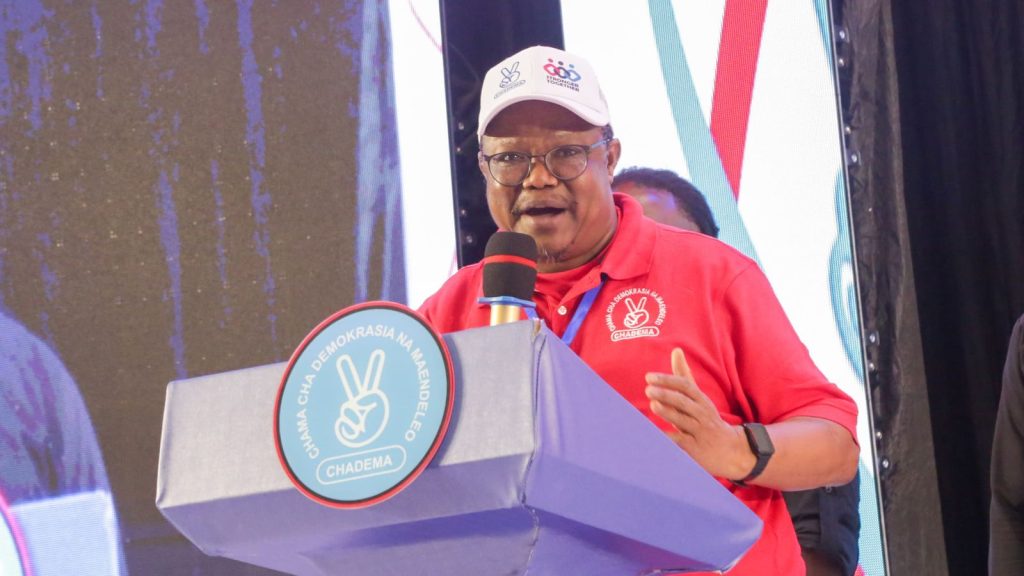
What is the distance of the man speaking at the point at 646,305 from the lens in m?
1.34

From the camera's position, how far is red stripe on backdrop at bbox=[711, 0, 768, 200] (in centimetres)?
275

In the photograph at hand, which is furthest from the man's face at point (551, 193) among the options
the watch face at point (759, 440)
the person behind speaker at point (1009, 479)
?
the person behind speaker at point (1009, 479)

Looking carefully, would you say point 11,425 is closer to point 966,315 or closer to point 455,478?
point 966,315

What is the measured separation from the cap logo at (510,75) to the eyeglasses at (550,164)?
0.35 feet

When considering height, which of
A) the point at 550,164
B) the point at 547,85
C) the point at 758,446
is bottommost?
the point at 758,446

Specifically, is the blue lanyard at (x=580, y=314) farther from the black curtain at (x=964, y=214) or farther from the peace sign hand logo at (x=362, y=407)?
the black curtain at (x=964, y=214)

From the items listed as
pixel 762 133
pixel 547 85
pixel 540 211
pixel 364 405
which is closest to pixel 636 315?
pixel 540 211

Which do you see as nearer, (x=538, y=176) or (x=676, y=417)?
(x=676, y=417)

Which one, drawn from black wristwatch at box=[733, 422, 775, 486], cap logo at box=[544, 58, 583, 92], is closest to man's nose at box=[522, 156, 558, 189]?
cap logo at box=[544, 58, 583, 92]

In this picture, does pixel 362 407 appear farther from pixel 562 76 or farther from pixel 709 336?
pixel 562 76

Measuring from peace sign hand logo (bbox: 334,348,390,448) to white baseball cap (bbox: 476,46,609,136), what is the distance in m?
0.91

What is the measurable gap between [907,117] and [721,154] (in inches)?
22.0

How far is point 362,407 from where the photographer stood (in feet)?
2.52

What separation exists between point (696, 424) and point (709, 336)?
379 millimetres
